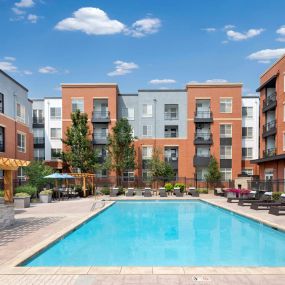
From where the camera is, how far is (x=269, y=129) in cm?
3641

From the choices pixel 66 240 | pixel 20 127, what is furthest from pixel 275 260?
pixel 20 127

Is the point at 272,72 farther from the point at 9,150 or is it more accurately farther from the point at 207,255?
the point at 207,255

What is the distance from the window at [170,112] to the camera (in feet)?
146

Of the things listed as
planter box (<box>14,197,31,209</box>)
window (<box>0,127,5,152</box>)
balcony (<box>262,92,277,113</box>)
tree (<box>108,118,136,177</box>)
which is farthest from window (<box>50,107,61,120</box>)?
planter box (<box>14,197,31,209</box>)

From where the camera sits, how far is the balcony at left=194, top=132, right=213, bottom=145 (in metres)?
43.1

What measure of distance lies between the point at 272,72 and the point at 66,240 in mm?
30349

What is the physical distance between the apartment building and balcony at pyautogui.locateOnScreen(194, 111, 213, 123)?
675 centimetres

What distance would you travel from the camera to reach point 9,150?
30.0 meters

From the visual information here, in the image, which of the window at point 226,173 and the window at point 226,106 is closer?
the window at point 226,106

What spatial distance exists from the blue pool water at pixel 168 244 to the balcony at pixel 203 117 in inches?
1015

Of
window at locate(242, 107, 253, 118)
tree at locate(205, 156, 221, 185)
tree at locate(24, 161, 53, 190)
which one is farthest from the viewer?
window at locate(242, 107, 253, 118)

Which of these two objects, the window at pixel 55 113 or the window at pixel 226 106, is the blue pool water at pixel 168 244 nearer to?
the window at pixel 226 106

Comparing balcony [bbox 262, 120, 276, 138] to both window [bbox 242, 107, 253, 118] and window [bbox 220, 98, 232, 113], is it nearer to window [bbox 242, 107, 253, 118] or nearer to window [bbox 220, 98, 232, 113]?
window [bbox 220, 98, 232, 113]

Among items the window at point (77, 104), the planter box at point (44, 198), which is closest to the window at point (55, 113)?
the window at point (77, 104)
